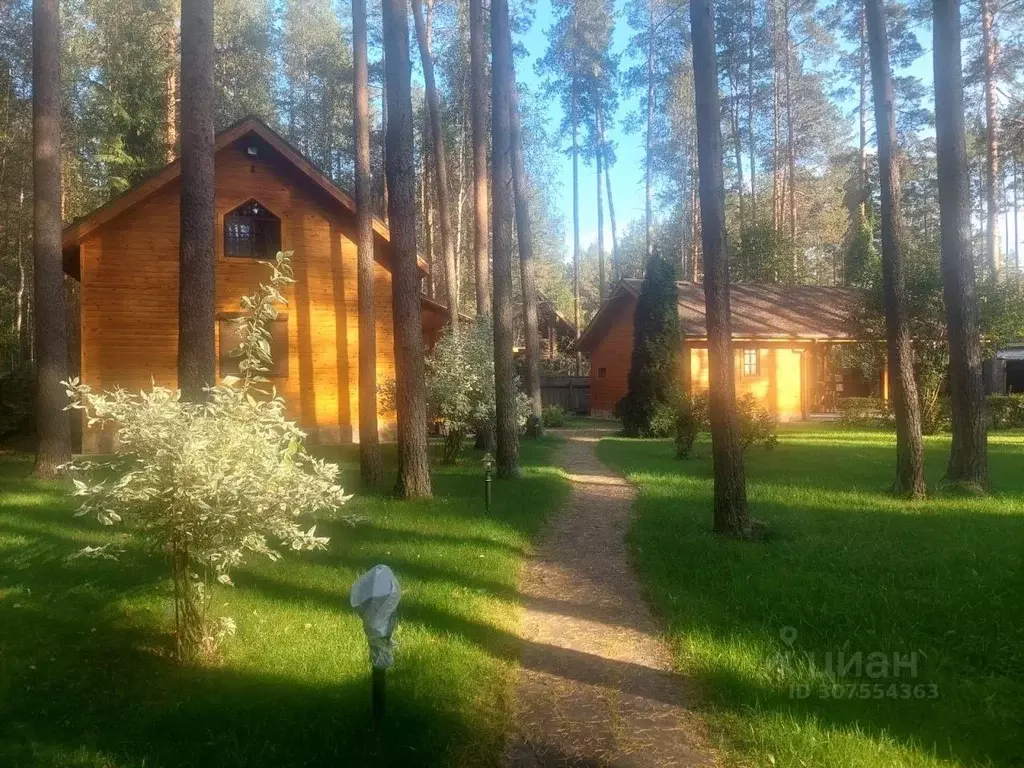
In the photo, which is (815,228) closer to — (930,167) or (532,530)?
(930,167)

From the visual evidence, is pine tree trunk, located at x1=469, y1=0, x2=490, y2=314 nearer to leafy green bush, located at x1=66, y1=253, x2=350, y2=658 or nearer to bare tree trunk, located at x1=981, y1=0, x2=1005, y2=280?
leafy green bush, located at x1=66, y1=253, x2=350, y2=658

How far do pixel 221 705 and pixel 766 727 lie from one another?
303 cm

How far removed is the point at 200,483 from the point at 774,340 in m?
24.3

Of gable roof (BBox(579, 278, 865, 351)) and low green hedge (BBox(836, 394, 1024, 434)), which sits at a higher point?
gable roof (BBox(579, 278, 865, 351))

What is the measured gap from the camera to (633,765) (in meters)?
3.66

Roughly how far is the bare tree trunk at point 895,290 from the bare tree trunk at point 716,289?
328 centimetres

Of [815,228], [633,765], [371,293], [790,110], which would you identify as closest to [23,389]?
[371,293]

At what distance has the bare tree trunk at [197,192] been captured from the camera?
708cm

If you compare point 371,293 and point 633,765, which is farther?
point 371,293

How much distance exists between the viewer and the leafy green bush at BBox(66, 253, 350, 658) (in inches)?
168

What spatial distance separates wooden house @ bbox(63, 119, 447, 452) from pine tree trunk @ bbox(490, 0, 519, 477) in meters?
3.93

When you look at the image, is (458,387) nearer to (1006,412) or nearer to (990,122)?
(1006,412)

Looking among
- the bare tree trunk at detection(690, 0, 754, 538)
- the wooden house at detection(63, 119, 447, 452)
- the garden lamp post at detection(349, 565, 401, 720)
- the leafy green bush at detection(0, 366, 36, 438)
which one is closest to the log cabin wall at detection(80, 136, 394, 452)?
the wooden house at detection(63, 119, 447, 452)

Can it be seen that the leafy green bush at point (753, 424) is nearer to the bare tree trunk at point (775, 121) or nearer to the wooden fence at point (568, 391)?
the wooden fence at point (568, 391)
